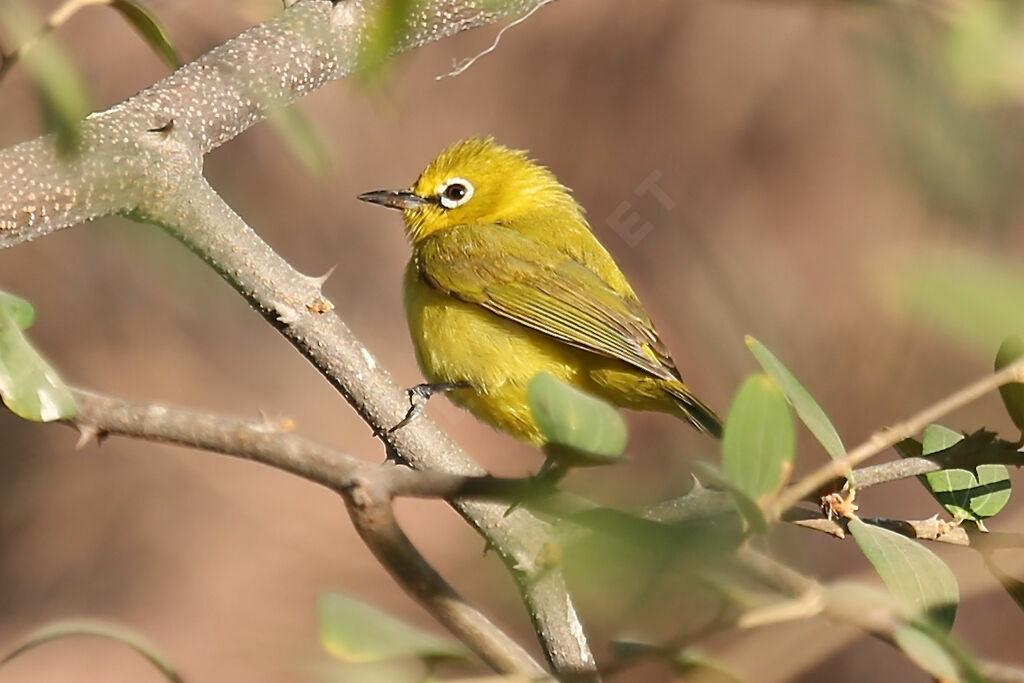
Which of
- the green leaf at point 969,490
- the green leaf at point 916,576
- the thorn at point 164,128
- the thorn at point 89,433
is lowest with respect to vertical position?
the green leaf at point 916,576

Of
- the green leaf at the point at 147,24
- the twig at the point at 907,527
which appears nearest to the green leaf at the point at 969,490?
the twig at the point at 907,527

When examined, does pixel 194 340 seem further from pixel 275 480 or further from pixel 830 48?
pixel 830 48

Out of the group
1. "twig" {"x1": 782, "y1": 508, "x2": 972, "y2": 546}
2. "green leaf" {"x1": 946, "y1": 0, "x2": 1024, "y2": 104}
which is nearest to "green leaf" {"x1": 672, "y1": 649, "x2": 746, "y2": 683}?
"green leaf" {"x1": 946, "y1": 0, "x2": 1024, "y2": 104}

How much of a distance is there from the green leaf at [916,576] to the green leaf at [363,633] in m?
0.38

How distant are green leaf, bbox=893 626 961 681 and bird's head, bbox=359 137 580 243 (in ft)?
8.89

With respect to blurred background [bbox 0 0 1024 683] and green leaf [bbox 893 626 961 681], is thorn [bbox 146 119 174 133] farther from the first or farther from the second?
blurred background [bbox 0 0 1024 683]

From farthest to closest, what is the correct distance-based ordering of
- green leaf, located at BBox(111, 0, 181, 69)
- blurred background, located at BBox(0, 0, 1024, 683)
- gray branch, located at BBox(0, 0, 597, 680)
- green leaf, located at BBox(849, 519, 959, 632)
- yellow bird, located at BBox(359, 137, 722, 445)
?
blurred background, located at BBox(0, 0, 1024, 683) < yellow bird, located at BBox(359, 137, 722, 445) < gray branch, located at BBox(0, 0, 597, 680) < green leaf, located at BBox(111, 0, 181, 69) < green leaf, located at BBox(849, 519, 959, 632)

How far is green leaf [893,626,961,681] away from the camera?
0.65m

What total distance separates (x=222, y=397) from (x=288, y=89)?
113 inches

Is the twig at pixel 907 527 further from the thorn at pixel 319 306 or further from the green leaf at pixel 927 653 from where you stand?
the thorn at pixel 319 306

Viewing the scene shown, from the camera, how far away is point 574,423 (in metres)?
0.81

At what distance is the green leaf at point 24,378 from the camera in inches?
42.5

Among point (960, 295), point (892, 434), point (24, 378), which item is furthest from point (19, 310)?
point (960, 295)

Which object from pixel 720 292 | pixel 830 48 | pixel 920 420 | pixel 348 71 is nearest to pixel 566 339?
pixel 348 71
